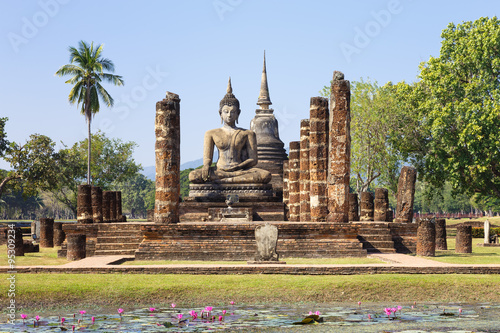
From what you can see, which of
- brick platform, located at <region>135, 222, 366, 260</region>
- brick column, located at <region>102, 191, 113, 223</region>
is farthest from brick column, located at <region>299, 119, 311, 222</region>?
brick column, located at <region>102, 191, 113, 223</region>

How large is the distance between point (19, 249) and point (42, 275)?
892 cm

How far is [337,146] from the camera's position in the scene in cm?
2028

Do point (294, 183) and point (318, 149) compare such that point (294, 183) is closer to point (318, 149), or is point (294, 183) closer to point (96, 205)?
point (318, 149)

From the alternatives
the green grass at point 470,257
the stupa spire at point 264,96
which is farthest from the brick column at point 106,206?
the stupa spire at point 264,96

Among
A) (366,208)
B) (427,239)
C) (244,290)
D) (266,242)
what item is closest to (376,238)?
(427,239)

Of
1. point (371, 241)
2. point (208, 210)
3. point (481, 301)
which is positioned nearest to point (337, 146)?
point (371, 241)

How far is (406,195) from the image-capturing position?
2498 centimetres

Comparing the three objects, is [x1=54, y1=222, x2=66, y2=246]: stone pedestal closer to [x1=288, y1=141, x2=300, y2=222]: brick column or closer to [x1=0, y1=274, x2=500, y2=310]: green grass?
[x1=288, y1=141, x2=300, y2=222]: brick column

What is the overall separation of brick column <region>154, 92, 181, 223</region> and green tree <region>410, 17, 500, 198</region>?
1877cm

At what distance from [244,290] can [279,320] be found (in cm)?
246

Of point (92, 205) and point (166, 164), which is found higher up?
point (166, 164)

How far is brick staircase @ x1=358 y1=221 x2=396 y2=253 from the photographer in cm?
2147

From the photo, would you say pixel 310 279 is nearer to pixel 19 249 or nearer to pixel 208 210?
pixel 208 210

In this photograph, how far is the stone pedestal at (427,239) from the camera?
2095 cm
